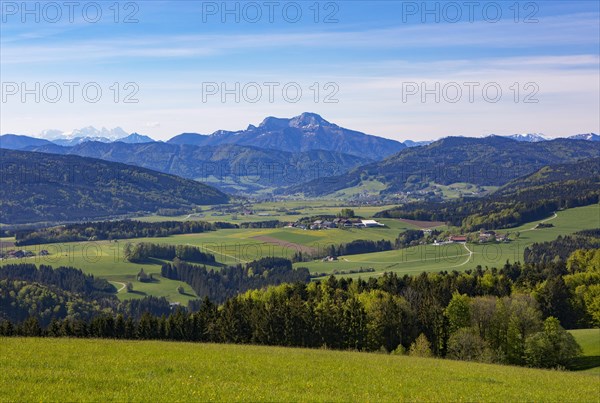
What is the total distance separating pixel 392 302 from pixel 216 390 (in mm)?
49442

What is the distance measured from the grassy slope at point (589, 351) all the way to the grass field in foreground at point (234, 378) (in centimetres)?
2282

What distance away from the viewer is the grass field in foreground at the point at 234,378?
21984 millimetres

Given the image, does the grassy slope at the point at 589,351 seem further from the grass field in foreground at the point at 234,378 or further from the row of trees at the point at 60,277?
the row of trees at the point at 60,277

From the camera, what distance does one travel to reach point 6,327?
48250mm

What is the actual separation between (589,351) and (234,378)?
2023 inches

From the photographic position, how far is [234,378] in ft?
88.9

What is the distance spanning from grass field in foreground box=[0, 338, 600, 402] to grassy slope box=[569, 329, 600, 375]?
22.8m

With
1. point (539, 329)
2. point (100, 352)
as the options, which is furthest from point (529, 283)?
point (100, 352)

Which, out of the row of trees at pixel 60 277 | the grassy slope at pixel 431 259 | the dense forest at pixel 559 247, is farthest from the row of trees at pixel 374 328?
the dense forest at pixel 559 247

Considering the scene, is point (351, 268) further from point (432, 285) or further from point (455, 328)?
point (455, 328)

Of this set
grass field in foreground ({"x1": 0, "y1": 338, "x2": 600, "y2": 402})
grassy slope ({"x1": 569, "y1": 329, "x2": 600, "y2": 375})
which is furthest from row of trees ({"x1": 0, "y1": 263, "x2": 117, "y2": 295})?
grass field in foreground ({"x1": 0, "y1": 338, "x2": 600, "y2": 402})

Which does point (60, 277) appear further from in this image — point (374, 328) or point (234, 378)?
point (234, 378)

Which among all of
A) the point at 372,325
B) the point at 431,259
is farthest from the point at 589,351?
the point at 431,259

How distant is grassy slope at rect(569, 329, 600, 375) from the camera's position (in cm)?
5849
